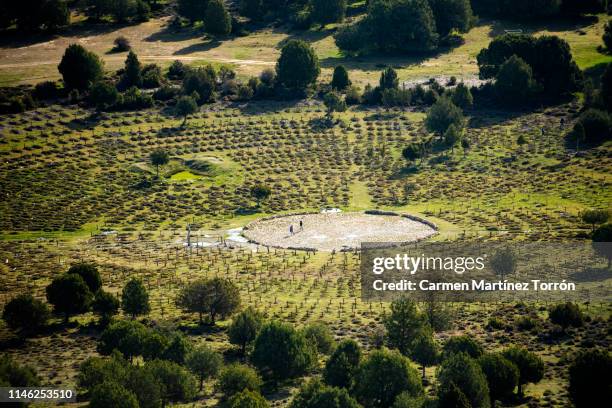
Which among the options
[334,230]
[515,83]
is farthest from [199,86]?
[334,230]

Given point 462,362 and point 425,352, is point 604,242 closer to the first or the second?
point 425,352

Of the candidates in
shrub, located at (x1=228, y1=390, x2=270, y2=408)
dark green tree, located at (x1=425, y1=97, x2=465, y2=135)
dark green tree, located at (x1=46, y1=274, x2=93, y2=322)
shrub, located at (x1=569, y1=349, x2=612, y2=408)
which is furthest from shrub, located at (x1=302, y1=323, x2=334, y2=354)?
dark green tree, located at (x1=425, y1=97, x2=465, y2=135)

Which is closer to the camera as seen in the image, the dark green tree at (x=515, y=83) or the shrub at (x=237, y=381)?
the shrub at (x=237, y=381)

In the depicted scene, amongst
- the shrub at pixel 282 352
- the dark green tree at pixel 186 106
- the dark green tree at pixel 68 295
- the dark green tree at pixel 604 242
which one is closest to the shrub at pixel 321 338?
the shrub at pixel 282 352

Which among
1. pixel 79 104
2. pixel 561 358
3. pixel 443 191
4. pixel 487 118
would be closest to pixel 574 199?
pixel 443 191

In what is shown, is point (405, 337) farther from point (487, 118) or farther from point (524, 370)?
point (487, 118)

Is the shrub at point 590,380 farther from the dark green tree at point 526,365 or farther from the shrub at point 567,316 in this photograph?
the shrub at point 567,316

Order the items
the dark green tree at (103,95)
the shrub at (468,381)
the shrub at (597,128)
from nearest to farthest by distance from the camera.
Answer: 1. the shrub at (468,381)
2. the shrub at (597,128)
3. the dark green tree at (103,95)
